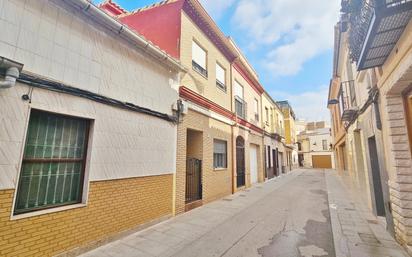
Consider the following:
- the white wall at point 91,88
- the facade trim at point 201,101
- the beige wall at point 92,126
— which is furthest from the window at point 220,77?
the beige wall at point 92,126

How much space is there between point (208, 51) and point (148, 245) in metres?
7.32

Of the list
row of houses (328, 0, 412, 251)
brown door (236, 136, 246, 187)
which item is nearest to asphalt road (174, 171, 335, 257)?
row of houses (328, 0, 412, 251)

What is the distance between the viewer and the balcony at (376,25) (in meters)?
2.90

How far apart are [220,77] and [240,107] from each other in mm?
2746

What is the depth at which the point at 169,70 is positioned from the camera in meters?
6.43

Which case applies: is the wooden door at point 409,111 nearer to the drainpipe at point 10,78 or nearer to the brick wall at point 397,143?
the brick wall at point 397,143

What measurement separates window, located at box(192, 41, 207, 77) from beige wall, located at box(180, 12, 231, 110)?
0.17 meters

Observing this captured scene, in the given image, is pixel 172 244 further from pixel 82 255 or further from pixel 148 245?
pixel 82 255

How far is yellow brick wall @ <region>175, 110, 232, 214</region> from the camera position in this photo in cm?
665

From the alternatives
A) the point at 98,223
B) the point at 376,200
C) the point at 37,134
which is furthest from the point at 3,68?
the point at 376,200

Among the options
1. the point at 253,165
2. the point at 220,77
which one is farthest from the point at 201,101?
the point at 253,165

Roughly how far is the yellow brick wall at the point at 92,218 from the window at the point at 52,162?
0.23 meters

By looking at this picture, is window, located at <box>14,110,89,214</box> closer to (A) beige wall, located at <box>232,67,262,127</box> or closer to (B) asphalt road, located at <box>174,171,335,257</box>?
(B) asphalt road, located at <box>174,171,335,257</box>

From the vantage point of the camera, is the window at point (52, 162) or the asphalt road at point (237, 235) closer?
the window at point (52, 162)
